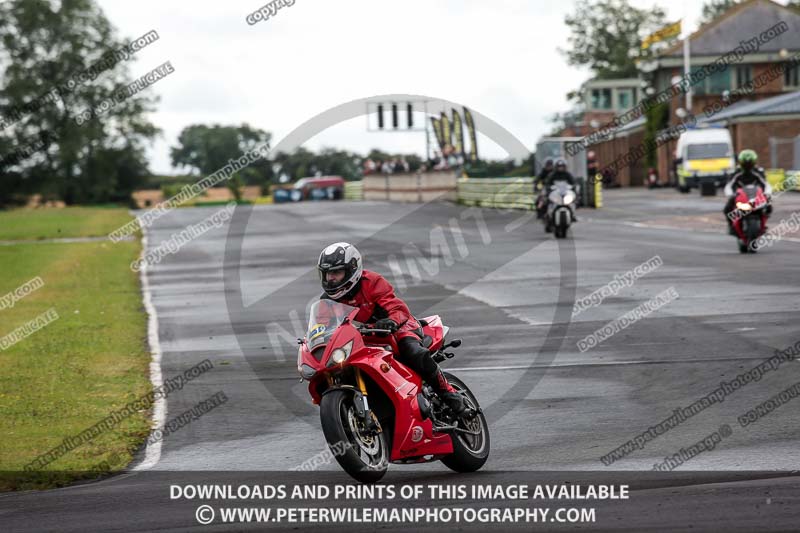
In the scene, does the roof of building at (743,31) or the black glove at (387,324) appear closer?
the black glove at (387,324)

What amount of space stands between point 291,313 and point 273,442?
9565mm

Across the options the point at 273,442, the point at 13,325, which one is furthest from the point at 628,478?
the point at 13,325

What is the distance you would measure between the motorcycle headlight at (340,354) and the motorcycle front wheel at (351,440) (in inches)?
7.5

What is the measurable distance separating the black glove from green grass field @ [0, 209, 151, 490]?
2.85 metres

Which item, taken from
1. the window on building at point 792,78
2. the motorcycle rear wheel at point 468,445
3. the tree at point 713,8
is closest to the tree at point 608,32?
the tree at point 713,8

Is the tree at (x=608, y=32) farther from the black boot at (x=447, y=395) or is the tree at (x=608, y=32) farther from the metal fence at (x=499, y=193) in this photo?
the black boot at (x=447, y=395)

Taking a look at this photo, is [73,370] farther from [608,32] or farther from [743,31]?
[608,32]

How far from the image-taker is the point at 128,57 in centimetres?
10319

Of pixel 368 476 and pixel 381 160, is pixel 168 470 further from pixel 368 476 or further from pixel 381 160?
pixel 381 160

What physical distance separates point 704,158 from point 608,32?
247ft

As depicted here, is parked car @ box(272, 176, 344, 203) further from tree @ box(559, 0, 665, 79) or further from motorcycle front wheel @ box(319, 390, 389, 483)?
motorcycle front wheel @ box(319, 390, 389, 483)

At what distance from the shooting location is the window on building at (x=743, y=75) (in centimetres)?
8106


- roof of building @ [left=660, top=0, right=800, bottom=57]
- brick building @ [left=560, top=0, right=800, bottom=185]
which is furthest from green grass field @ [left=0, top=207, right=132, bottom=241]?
roof of building @ [left=660, top=0, right=800, bottom=57]

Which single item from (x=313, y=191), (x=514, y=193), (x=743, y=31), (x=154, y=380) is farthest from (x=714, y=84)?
(x=154, y=380)
